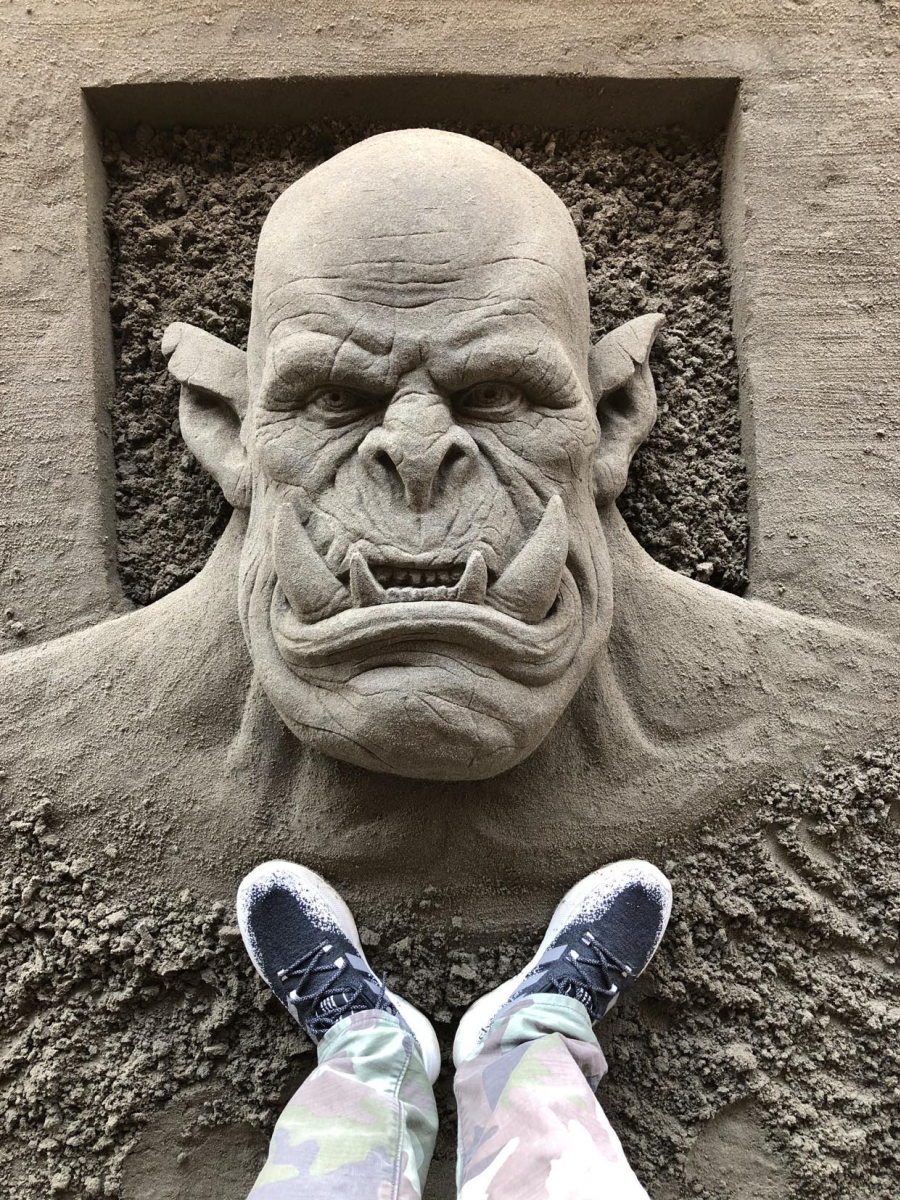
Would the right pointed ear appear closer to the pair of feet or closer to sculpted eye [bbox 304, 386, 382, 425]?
sculpted eye [bbox 304, 386, 382, 425]

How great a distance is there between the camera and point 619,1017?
185 centimetres

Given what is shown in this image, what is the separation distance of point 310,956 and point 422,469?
0.94 m

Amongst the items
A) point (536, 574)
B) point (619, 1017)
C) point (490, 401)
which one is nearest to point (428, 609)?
point (536, 574)

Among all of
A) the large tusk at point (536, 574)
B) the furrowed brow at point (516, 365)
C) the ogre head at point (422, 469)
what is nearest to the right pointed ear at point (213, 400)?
the ogre head at point (422, 469)

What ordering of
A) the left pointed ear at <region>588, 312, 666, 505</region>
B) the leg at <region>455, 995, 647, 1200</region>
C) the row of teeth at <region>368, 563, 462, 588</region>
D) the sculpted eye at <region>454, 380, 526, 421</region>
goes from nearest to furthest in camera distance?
the leg at <region>455, 995, 647, 1200</region>
the row of teeth at <region>368, 563, 462, 588</region>
the sculpted eye at <region>454, 380, 526, 421</region>
the left pointed ear at <region>588, 312, 666, 505</region>

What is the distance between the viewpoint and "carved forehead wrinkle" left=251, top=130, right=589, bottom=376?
1577 millimetres

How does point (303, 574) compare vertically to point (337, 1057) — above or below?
above

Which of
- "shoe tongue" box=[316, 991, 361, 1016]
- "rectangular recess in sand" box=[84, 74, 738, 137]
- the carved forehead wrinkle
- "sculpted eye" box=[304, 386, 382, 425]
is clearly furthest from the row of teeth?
"rectangular recess in sand" box=[84, 74, 738, 137]

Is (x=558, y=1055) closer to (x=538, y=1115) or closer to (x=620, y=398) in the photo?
(x=538, y=1115)

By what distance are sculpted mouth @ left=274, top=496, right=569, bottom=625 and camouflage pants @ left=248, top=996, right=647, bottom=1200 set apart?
0.75 metres

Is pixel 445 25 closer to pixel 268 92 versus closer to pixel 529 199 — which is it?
pixel 268 92

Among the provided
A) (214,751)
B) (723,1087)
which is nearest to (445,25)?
(214,751)

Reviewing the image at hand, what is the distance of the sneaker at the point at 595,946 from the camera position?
174 cm

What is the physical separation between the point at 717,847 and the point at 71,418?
5.54ft
